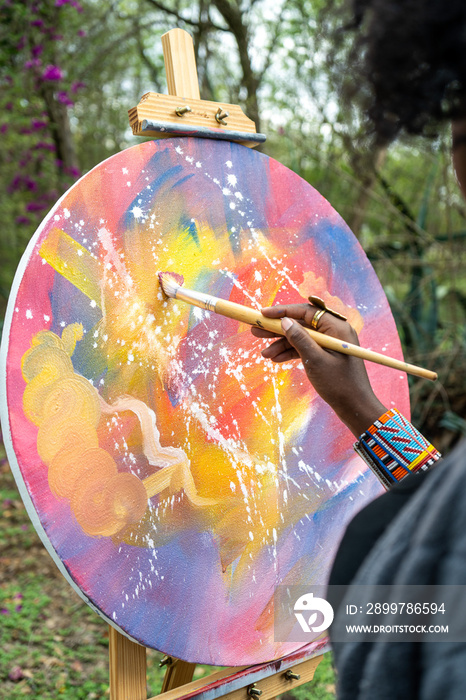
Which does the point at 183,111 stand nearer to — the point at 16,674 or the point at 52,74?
the point at 16,674

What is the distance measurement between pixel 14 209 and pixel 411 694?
4.56 metres

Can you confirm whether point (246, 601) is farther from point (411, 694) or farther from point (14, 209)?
point (14, 209)

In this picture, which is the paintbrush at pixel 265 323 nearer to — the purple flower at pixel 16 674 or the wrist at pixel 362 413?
the wrist at pixel 362 413

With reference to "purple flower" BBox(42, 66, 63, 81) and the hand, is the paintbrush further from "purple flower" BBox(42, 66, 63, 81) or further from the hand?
"purple flower" BBox(42, 66, 63, 81)

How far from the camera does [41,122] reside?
3.65 metres

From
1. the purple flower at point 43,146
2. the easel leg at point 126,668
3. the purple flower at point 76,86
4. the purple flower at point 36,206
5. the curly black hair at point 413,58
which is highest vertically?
the purple flower at point 76,86

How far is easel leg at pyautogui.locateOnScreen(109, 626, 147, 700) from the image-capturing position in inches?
38.3

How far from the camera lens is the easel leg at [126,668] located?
97 centimetres

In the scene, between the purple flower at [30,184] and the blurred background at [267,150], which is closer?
the blurred background at [267,150]

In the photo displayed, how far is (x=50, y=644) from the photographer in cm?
202

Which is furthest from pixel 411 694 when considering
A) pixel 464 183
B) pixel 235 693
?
pixel 235 693

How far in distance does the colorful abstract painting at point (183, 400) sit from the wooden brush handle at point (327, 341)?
15 centimetres

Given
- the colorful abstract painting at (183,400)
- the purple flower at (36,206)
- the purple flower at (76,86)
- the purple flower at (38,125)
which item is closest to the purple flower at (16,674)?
the colorful abstract painting at (183,400)

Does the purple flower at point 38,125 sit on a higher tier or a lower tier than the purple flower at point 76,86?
lower
